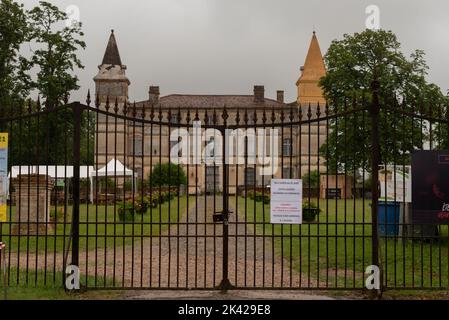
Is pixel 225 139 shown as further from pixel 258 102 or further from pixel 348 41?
pixel 258 102

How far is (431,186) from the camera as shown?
26.9 feet

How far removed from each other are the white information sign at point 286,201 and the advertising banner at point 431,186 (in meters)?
1.55

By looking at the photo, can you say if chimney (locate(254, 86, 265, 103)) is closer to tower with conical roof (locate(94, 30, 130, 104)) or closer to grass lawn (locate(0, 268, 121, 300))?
tower with conical roof (locate(94, 30, 130, 104))

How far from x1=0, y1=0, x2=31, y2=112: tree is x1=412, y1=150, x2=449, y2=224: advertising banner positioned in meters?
24.0

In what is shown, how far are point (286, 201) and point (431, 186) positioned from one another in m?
1.93

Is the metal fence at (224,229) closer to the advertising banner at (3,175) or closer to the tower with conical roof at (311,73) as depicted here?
the advertising banner at (3,175)

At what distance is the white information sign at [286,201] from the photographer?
8102 mm

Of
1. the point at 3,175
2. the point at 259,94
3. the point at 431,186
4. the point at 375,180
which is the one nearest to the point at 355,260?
the point at 431,186

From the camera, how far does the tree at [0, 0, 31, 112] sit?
29.4m

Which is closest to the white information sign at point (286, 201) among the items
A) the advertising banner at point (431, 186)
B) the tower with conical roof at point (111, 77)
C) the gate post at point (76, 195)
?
the advertising banner at point (431, 186)

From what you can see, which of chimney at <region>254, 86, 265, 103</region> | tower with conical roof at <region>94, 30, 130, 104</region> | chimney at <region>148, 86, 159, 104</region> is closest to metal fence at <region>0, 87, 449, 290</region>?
tower with conical roof at <region>94, 30, 130, 104</region>

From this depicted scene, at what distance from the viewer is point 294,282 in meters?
9.69

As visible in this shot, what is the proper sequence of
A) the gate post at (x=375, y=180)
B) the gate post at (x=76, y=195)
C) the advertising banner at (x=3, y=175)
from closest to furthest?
the advertising banner at (x=3, y=175) < the gate post at (x=375, y=180) < the gate post at (x=76, y=195)

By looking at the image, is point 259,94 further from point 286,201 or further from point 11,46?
point 286,201
